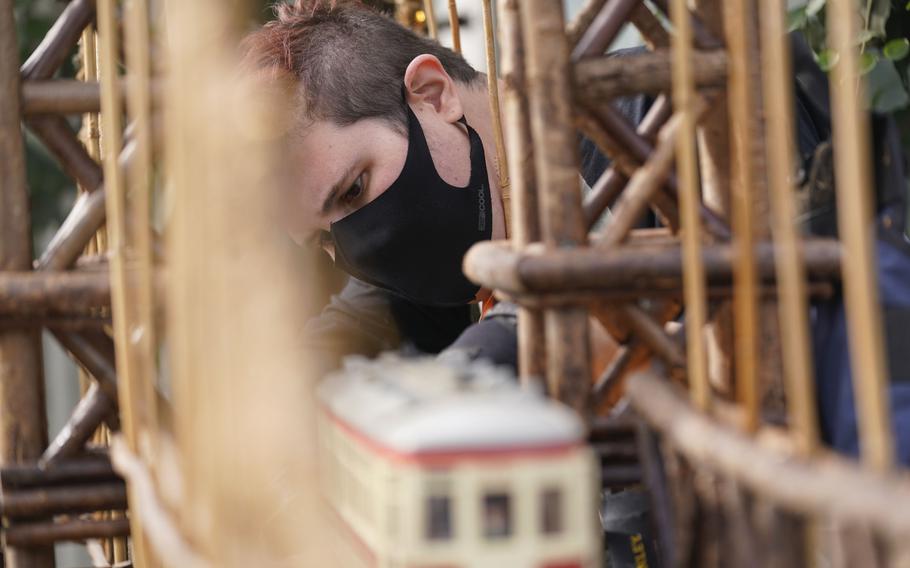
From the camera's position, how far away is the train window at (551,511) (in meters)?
0.79

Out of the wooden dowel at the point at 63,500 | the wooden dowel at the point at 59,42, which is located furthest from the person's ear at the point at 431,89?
the wooden dowel at the point at 63,500

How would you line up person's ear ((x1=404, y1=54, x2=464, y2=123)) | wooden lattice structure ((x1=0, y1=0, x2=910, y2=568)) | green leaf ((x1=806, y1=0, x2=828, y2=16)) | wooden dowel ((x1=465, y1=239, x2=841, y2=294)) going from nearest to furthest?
1. wooden lattice structure ((x1=0, y1=0, x2=910, y2=568))
2. wooden dowel ((x1=465, y1=239, x2=841, y2=294))
3. person's ear ((x1=404, y1=54, x2=464, y2=123))
4. green leaf ((x1=806, y1=0, x2=828, y2=16))

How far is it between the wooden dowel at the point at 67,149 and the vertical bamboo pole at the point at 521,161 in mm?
538

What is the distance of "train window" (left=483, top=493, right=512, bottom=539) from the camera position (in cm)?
78

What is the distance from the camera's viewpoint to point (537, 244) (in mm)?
1068

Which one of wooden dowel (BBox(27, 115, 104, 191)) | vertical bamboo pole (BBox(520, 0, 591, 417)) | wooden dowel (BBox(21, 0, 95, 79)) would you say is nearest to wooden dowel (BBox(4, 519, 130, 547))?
wooden dowel (BBox(27, 115, 104, 191))

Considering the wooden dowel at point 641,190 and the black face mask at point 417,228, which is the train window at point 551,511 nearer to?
the wooden dowel at point 641,190

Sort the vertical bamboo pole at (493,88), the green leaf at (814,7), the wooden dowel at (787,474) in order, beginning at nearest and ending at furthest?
the wooden dowel at (787,474) < the vertical bamboo pole at (493,88) < the green leaf at (814,7)

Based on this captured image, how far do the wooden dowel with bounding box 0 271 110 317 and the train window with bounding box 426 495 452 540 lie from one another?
0.61m

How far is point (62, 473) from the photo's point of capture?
1285mm

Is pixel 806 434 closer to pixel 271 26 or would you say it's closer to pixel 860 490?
pixel 860 490

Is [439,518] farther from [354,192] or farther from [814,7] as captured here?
[814,7]

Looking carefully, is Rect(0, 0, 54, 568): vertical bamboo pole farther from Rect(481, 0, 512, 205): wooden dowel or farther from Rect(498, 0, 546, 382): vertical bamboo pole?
Rect(481, 0, 512, 205): wooden dowel

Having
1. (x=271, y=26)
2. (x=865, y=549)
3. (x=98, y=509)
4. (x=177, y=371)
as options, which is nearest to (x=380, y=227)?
(x=271, y=26)
